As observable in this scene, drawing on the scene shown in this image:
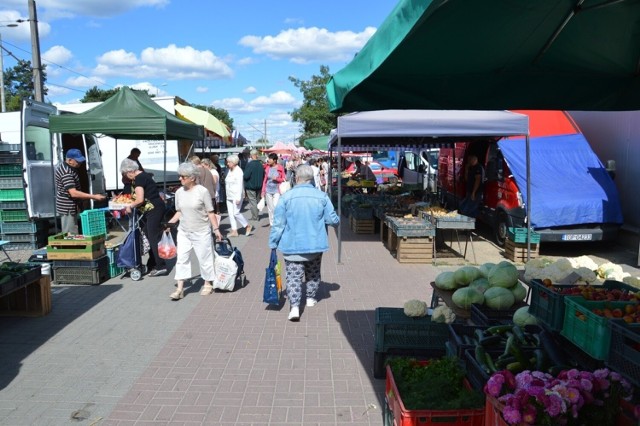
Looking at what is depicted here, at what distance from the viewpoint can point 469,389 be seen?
3.05 metres

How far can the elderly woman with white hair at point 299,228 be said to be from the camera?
580 cm

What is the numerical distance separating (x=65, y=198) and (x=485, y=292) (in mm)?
6853

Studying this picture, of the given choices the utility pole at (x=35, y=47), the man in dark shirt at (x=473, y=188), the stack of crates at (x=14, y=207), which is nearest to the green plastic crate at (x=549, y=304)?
the man in dark shirt at (x=473, y=188)

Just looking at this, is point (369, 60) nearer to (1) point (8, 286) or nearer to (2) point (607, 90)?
(2) point (607, 90)

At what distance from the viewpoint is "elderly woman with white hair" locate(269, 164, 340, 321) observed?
19.0ft

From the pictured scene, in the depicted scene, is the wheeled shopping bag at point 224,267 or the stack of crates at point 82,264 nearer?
the wheeled shopping bag at point 224,267

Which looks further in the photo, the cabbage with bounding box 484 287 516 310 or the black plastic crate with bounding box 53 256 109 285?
the black plastic crate with bounding box 53 256 109 285

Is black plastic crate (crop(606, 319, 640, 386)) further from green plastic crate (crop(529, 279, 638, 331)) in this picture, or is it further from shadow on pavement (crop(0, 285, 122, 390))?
shadow on pavement (crop(0, 285, 122, 390))

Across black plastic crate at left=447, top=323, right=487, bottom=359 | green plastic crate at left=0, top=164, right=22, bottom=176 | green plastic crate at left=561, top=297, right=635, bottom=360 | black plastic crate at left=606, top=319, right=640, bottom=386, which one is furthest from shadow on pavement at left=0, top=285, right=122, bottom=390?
black plastic crate at left=606, top=319, right=640, bottom=386

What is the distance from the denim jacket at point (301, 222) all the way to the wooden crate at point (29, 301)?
285cm

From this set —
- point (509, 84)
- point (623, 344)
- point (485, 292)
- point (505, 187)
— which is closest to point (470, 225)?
point (505, 187)

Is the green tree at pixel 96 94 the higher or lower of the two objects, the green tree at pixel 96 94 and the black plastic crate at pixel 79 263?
the higher

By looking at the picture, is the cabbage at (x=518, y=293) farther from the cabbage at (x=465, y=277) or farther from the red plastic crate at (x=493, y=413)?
the red plastic crate at (x=493, y=413)

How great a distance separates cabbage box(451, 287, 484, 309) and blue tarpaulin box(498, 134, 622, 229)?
16.1ft
